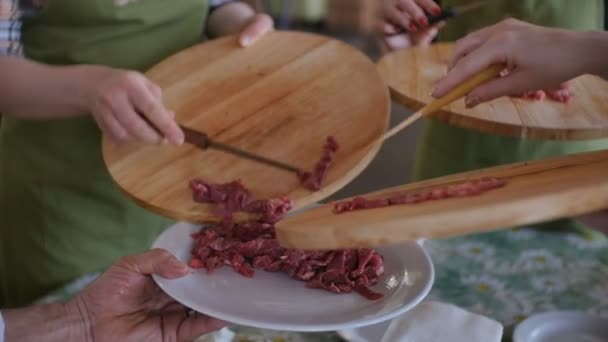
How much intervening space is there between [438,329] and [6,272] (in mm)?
1059

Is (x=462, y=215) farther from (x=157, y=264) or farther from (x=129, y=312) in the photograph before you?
(x=129, y=312)

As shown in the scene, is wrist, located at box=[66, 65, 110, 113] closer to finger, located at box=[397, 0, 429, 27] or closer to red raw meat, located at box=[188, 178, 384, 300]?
red raw meat, located at box=[188, 178, 384, 300]

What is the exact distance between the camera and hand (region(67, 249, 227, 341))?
1.11 meters

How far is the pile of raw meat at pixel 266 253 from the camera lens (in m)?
1.08

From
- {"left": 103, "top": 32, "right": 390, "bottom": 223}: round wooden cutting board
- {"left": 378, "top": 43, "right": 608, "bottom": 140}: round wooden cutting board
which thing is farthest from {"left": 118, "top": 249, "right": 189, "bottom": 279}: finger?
{"left": 378, "top": 43, "right": 608, "bottom": 140}: round wooden cutting board

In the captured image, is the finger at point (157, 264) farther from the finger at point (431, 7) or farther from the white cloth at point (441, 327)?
the finger at point (431, 7)

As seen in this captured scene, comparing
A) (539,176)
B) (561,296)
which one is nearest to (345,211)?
(539,176)

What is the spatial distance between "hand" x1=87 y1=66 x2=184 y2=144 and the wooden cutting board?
1.36 ft

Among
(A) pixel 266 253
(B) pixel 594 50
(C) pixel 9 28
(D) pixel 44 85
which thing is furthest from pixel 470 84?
(C) pixel 9 28

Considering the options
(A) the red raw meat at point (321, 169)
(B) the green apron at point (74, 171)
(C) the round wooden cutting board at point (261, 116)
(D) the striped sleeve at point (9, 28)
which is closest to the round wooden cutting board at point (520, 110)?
(C) the round wooden cutting board at point (261, 116)

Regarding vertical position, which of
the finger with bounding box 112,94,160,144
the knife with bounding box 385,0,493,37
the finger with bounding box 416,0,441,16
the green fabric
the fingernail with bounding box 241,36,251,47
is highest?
the finger with bounding box 112,94,160,144

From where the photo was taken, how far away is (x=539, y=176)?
89 cm

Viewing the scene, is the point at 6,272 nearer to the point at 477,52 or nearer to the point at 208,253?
the point at 208,253

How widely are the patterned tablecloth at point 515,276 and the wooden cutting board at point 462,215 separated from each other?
1.16ft
